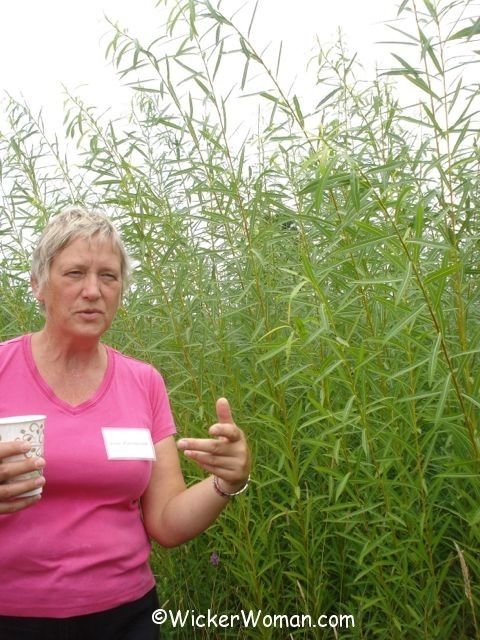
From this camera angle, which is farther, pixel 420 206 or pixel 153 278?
pixel 153 278

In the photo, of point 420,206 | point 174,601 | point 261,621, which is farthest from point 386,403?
point 174,601

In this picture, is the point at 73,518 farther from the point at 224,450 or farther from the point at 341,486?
the point at 341,486

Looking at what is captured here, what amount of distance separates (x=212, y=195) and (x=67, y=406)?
1.12 meters

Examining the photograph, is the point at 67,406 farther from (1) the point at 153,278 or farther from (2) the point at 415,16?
(2) the point at 415,16

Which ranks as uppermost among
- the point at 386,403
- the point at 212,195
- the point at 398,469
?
the point at 212,195

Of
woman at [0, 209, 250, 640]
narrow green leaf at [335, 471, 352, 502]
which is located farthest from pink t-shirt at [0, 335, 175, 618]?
narrow green leaf at [335, 471, 352, 502]

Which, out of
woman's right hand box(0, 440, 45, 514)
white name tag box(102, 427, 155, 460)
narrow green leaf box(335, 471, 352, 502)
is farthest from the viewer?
narrow green leaf box(335, 471, 352, 502)

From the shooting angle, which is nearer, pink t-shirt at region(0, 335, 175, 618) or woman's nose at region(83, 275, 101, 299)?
pink t-shirt at region(0, 335, 175, 618)

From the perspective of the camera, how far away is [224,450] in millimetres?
1528

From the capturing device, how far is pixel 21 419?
1.43 metres

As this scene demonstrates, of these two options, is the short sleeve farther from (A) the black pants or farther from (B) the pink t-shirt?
(A) the black pants

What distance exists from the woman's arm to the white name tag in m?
0.10

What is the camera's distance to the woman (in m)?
1.59

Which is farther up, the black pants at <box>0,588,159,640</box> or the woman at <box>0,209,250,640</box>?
the woman at <box>0,209,250,640</box>
